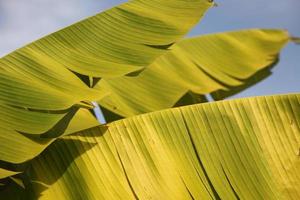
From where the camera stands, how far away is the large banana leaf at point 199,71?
8.51ft

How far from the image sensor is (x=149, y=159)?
2.15 metres

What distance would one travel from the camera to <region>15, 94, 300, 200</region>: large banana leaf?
6.64 feet

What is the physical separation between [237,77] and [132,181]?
1.16 m

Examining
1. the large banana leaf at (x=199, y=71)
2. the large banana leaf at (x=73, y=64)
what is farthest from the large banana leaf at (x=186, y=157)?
the large banana leaf at (x=199, y=71)

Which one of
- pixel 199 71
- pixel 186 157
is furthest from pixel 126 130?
pixel 199 71

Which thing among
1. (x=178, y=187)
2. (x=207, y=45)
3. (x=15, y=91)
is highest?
(x=15, y=91)

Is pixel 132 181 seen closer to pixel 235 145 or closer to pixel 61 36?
pixel 235 145

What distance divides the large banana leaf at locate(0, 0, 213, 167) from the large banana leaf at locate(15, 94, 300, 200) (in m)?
0.14

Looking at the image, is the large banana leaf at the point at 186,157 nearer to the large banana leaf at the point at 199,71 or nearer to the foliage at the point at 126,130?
the foliage at the point at 126,130

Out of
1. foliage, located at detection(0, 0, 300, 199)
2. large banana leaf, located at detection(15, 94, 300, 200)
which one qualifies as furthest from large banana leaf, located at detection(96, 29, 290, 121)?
large banana leaf, located at detection(15, 94, 300, 200)

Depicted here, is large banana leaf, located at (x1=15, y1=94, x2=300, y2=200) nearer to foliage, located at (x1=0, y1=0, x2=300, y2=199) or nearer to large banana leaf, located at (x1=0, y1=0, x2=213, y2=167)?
foliage, located at (x1=0, y1=0, x2=300, y2=199)

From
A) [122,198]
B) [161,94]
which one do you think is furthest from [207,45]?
[122,198]

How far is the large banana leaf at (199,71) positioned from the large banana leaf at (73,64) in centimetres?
34

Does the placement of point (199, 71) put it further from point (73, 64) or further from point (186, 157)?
point (73, 64)
